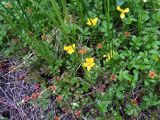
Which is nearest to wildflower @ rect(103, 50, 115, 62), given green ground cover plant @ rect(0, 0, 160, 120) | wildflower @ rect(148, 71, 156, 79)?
green ground cover plant @ rect(0, 0, 160, 120)

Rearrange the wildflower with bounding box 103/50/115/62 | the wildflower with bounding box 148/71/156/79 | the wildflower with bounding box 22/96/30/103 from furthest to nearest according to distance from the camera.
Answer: the wildflower with bounding box 22/96/30/103, the wildflower with bounding box 103/50/115/62, the wildflower with bounding box 148/71/156/79

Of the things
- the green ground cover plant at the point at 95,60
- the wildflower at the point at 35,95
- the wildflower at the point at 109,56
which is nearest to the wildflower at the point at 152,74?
the green ground cover plant at the point at 95,60

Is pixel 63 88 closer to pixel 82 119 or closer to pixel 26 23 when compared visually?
pixel 82 119

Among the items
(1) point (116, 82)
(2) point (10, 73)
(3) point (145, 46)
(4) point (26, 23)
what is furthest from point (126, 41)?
(2) point (10, 73)

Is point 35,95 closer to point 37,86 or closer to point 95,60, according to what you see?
point 37,86

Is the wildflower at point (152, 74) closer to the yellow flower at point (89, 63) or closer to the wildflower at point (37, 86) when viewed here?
the yellow flower at point (89, 63)

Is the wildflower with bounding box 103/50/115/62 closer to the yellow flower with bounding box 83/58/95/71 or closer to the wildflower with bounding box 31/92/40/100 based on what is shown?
the yellow flower with bounding box 83/58/95/71

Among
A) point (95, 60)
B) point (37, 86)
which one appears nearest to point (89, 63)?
point (95, 60)

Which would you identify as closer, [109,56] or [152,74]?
[152,74]
